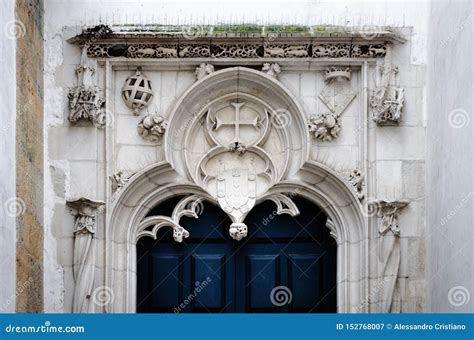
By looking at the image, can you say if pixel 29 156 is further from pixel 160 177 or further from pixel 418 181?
pixel 418 181

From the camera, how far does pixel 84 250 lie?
12828 mm

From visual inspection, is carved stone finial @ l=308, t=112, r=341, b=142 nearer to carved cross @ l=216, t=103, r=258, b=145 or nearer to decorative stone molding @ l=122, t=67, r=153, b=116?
carved cross @ l=216, t=103, r=258, b=145

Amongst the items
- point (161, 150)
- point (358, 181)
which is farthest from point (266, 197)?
point (161, 150)

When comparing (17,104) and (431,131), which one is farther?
(431,131)

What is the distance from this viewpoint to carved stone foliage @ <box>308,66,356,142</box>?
1317cm

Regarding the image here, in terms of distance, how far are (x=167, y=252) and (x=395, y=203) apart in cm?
219

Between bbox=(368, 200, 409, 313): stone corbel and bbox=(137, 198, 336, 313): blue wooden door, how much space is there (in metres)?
0.57

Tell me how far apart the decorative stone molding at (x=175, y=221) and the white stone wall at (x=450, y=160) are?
2193 mm

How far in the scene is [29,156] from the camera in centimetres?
1254

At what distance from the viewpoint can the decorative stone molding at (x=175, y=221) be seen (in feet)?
43.2

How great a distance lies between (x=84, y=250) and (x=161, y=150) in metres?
1.19

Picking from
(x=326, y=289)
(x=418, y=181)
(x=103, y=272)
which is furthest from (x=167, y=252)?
(x=418, y=181)

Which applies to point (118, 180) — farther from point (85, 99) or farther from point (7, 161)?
point (7, 161)

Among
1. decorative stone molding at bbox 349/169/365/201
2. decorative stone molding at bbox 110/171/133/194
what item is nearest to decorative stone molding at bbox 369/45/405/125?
decorative stone molding at bbox 349/169/365/201
